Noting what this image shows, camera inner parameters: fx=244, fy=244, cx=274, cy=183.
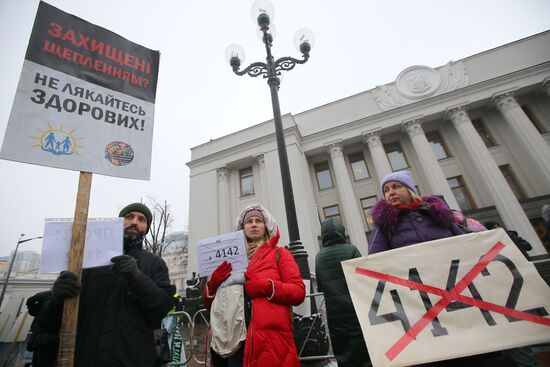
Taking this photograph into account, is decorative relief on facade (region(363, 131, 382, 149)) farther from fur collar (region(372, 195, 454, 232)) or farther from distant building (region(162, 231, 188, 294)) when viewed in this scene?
distant building (region(162, 231, 188, 294))

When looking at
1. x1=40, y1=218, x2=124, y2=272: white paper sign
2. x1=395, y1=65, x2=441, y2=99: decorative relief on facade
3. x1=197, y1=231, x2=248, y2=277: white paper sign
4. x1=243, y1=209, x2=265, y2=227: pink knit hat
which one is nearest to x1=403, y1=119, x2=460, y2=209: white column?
x1=395, y1=65, x2=441, y2=99: decorative relief on facade

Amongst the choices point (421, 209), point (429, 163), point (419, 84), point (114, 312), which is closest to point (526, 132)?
point (429, 163)

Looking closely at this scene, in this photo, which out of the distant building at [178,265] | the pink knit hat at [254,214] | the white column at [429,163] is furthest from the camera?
the distant building at [178,265]

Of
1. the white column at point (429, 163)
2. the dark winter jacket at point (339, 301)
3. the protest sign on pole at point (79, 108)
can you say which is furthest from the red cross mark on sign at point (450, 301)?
the white column at point (429, 163)

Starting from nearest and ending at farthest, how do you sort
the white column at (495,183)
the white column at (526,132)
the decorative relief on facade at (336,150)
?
the white column at (495,183), the white column at (526,132), the decorative relief on facade at (336,150)

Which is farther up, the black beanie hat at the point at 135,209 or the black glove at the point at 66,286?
the black beanie hat at the point at 135,209

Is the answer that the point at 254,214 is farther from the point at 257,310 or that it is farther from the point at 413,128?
the point at 413,128

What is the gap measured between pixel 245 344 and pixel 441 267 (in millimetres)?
1531

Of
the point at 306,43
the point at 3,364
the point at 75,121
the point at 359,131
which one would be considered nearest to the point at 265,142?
the point at 359,131

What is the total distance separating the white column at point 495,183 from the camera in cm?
1309

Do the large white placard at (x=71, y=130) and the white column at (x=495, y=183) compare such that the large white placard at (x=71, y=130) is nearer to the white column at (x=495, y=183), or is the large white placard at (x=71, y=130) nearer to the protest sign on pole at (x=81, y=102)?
the protest sign on pole at (x=81, y=102)

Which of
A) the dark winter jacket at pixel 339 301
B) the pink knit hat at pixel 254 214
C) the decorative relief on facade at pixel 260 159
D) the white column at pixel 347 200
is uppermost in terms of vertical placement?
the decorative relief on facade at pixel 260 159

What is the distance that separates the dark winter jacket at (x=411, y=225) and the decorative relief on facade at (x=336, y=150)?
55.4ft

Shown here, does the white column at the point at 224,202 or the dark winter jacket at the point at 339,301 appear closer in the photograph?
the dark winter jacket at the point at 339,301
